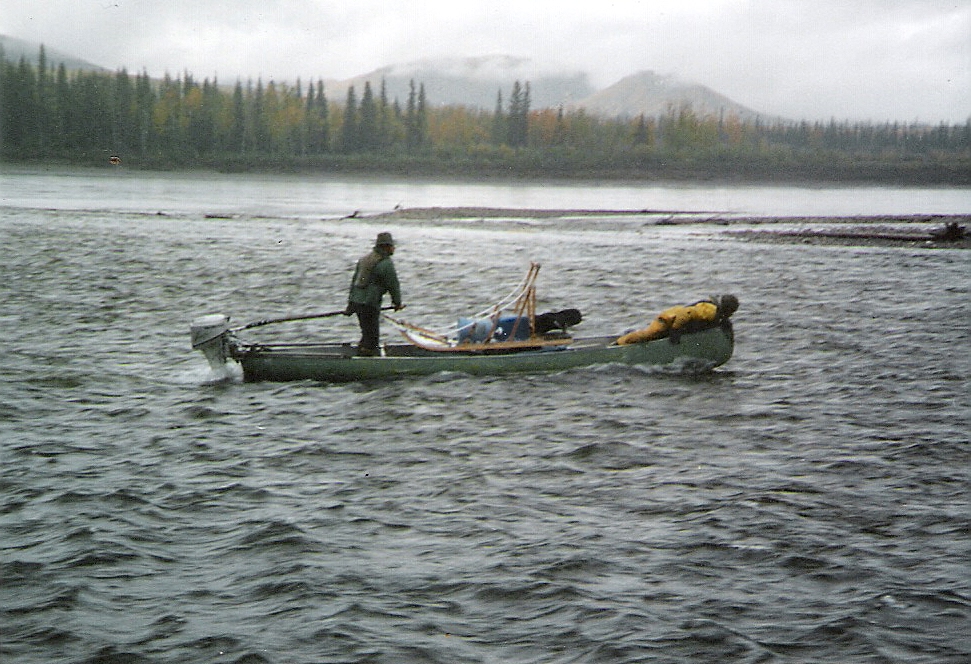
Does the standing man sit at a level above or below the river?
above

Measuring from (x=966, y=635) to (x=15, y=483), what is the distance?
9314 mm

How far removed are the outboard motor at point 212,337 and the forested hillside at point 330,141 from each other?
89869 millimetres

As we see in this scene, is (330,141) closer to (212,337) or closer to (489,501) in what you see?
(212,337)

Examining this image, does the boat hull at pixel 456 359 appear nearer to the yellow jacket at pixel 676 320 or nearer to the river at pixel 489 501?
the yellow jacket at pixel 676 320

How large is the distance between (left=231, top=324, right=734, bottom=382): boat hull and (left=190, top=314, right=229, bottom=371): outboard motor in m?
0.26

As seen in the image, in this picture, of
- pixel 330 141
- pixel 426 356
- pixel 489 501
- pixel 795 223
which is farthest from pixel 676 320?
pixel 330 141

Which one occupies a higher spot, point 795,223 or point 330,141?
point 330,141

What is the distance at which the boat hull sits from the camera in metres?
15.9

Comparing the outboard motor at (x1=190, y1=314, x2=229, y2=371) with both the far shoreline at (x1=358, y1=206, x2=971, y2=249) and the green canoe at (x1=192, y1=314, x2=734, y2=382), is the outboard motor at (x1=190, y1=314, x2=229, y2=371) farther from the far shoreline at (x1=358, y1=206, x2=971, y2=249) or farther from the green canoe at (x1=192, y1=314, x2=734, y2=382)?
the far shoreline at (x1=358, y1=206, x2=971, y2=249)

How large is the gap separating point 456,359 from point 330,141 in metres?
135

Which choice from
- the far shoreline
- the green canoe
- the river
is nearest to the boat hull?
the green canoe

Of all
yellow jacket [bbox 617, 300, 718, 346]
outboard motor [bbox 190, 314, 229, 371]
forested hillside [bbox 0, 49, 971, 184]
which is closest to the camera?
outboard motor [bbox 190, 314, 229, 371]

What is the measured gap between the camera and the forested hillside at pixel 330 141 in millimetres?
107500

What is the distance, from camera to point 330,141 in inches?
5758
